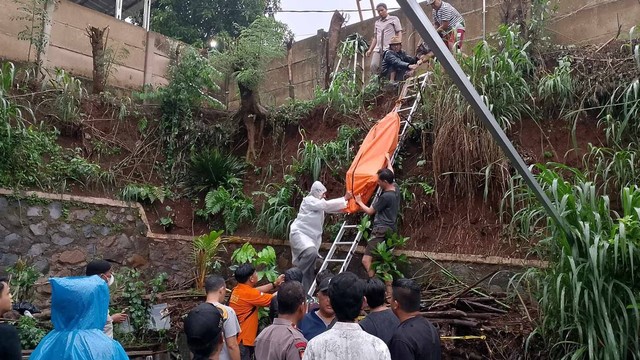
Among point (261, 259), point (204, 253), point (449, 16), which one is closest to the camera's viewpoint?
point (261, 259)

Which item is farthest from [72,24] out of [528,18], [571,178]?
[571,178]

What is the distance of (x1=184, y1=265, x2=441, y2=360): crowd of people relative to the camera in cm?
255

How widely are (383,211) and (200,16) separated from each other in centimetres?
1219

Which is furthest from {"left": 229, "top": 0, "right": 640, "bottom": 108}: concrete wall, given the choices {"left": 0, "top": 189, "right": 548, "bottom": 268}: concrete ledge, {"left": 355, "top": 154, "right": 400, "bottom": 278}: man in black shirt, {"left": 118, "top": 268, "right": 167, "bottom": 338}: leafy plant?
{"left": 118, "top": 268, "right": 167, "bottom": 338}: leafy plant

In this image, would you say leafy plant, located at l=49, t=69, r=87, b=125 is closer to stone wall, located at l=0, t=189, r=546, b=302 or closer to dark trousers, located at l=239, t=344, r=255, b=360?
stone wall, located at l=0, t=189, r=546, b=302

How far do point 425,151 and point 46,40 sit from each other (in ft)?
20.9

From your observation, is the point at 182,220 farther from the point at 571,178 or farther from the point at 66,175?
the point at 571,178

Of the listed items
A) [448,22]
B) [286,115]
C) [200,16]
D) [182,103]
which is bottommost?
[286,115]

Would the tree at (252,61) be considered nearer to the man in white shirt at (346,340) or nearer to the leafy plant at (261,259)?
the leafy plant at (261,259)

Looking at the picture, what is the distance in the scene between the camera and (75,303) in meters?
2.99

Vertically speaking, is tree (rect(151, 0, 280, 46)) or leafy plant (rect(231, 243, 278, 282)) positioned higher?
tree (rect(151, 0, 280, 46))

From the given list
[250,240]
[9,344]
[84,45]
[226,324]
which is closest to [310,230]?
[250,240]

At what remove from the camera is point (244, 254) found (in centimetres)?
696

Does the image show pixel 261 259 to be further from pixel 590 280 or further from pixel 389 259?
pixel 590 280
